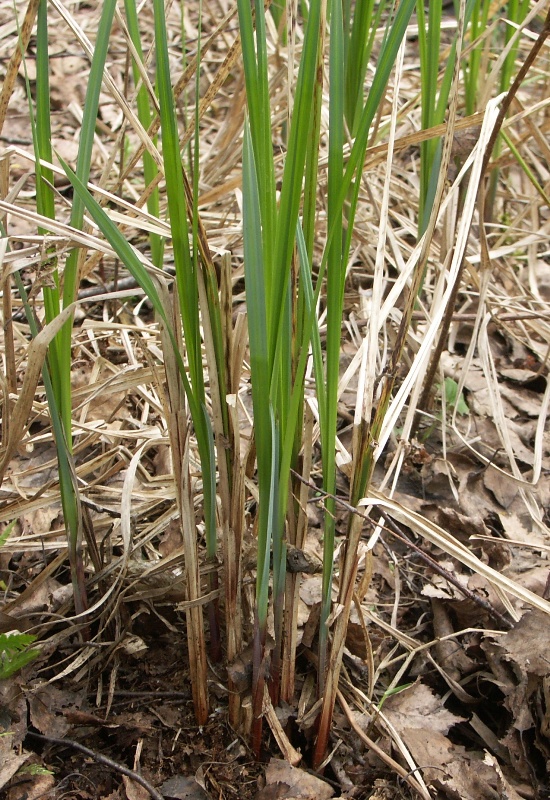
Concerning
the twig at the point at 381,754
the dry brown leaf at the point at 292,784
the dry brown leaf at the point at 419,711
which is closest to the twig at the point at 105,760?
the dry brown leaf at the point at 292,784

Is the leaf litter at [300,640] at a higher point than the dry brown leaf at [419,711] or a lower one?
higher

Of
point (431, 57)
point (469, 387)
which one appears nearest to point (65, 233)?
point (431, 57)

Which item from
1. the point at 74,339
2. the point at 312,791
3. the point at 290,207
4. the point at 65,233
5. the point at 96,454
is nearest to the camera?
the point at 290,207

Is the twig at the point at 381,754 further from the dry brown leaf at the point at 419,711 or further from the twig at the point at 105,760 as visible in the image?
the twig at the point at 105,760

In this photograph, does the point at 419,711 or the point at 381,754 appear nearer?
the point at 381,754

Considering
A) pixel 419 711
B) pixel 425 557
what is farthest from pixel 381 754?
pixel 425 557

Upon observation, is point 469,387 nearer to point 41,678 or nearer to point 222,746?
point 222,746

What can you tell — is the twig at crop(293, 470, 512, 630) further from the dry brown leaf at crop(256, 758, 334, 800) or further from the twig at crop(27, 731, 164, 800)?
the twig at crop(27, 731, 164, 800)

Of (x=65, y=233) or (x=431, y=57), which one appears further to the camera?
(x=431, y=57)

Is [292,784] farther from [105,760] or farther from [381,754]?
[105,760]
